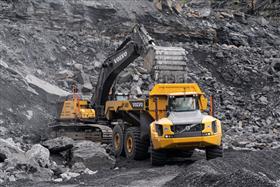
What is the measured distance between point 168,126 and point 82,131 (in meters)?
5.39

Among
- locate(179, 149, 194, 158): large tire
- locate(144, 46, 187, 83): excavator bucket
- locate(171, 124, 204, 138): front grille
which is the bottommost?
locate(179, 149, 194, 158): large tire

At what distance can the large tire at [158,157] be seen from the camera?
1064 cm

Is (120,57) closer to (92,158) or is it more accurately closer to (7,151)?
(92,158)

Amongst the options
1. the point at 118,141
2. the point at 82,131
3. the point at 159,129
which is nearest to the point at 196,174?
the point at 159,129

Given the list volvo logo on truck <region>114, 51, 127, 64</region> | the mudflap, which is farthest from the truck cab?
volvo logo on truck <region>114, 51, 127, 64</region>

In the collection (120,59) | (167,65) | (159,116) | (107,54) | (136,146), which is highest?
(107,54)

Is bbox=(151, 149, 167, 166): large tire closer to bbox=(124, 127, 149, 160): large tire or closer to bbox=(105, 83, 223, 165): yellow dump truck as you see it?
bbox=(105, 83, 223, 165): yellow dump truck

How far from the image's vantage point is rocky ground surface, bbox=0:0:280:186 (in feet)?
49.5

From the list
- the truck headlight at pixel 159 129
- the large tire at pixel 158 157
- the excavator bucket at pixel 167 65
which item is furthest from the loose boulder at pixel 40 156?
the excavator bucket at pixel 167 65

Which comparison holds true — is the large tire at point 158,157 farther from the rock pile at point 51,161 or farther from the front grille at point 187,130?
the rock pile at point 51,161

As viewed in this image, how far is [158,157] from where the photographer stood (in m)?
10.7

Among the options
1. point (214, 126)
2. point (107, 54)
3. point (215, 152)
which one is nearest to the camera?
point (214, 126)

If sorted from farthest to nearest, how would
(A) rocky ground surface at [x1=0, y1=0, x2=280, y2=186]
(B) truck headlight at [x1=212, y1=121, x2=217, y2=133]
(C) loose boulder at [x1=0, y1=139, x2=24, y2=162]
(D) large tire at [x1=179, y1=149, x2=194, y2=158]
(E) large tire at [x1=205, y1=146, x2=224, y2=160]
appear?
(A) rocky ground surface at [x1=0, y1=0, x2=280, y2=186] < (D) large tire at [x1=179, y1=149, x2=194, y2=158] < (E) large tire at [x1=205, y1=146, x2=224, y2=160] < (B) truck headlight at [x1=212, y1=121, x2=217, y2=133] < (C) loose boulder at [x1=0, y1=139, x2=24, y2=162]

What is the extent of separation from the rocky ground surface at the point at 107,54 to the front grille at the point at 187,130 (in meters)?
0.72
